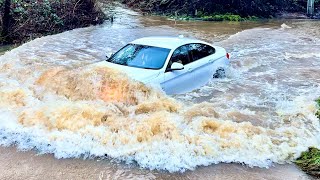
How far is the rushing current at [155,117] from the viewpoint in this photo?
21.1 ft

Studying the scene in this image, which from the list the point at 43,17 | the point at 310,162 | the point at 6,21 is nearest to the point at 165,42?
the point at 310,162

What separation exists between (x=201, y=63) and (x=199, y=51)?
377 mm

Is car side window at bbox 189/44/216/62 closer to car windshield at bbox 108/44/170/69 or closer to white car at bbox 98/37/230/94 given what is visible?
white car at bbox 98/37/230/94

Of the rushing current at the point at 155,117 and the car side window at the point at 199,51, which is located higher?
the car side window at the point at 199,51

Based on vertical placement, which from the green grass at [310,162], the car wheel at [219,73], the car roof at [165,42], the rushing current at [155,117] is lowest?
the green grass at [310,162]

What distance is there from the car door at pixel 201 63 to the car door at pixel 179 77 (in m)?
0.19

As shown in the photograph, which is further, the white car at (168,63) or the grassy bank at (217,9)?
the grassy bank at (217,9)

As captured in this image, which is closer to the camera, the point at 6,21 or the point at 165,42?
the point at 165,42

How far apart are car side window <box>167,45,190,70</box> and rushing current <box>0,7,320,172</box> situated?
0.82 m

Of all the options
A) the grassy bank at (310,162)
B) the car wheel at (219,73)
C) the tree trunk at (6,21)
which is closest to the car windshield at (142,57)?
the car wheel at (219,73)

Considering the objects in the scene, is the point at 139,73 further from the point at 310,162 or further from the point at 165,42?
the point at 310,162

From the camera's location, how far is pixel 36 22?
19.5 m

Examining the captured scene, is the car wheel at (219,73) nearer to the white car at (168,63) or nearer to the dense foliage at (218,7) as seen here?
the white car at (168,63)

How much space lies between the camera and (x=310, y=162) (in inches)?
243
